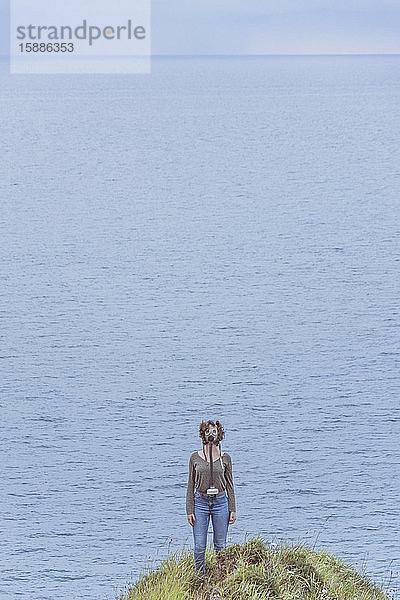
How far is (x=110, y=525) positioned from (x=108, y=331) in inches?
473

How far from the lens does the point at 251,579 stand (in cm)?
1077

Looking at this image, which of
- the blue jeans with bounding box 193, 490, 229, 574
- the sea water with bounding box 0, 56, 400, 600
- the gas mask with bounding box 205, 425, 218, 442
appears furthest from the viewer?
the sea water with bounding box 0, 56, 400, 600

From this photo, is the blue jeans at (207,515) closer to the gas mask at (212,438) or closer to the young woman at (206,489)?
the young woman at (206,489)

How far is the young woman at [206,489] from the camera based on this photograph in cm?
1072

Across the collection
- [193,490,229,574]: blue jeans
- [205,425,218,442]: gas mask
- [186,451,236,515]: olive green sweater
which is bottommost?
[193,490,229,574]: blue jeans

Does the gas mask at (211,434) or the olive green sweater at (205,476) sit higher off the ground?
the gas mask at (211,434)

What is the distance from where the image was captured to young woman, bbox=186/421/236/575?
10.7 metres

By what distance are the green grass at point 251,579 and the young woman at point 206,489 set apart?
29cm

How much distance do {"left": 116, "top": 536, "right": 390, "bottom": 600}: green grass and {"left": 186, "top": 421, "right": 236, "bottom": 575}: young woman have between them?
0.95 ft

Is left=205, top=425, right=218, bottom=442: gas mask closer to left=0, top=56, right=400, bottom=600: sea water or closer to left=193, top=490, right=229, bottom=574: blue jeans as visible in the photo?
left=193, top=490, right=229, bottom=574: blue jeans

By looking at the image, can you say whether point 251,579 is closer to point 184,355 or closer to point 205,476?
point 205,476

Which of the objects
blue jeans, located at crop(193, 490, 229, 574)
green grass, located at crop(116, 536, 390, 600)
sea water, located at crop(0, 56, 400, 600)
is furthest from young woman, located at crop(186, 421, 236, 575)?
sea water, located at crop(0, 56, 400, 600)

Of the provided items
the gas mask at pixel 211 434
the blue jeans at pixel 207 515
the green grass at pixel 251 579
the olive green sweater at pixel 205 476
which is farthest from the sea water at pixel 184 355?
the gas mask at pixel 211 434

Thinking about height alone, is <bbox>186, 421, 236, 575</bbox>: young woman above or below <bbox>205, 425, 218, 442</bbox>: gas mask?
below
